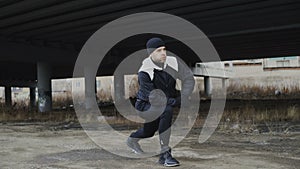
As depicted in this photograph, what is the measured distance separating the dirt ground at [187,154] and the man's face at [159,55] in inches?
53.0

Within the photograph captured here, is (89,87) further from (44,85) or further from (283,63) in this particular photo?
(283,63)

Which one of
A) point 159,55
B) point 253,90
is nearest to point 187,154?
point 159,55

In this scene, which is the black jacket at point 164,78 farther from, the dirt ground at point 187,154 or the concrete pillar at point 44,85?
the concrete pillar at point 44,85

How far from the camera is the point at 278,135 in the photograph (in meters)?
7.54

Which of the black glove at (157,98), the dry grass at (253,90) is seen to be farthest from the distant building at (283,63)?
the black glove at (157,98)

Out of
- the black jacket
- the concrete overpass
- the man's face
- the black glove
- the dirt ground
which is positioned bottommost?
the dirt ground

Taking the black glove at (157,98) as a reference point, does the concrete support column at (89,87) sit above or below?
above

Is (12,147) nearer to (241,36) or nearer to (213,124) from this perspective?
(213,124)

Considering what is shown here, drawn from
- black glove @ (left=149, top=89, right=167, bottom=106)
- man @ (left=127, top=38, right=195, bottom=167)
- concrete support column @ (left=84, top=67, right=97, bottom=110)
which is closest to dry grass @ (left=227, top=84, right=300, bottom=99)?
concrete support column @ (left=84, top=67, right=97, bottom=110)

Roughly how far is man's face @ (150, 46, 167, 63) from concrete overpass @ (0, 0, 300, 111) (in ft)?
26.4

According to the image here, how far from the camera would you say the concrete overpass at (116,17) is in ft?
40.8

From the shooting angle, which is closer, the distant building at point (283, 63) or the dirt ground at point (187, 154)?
the dirt ground at point (187, 154)

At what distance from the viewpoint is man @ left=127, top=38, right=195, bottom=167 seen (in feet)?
14.0

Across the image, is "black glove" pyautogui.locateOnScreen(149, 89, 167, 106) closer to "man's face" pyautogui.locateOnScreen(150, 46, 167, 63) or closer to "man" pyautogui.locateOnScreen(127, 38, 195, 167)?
"man" pyautogui.locateOnScreen(127, 38, 195, 167)
